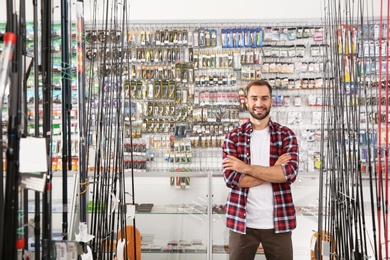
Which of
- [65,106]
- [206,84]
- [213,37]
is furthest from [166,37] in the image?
[65,106]

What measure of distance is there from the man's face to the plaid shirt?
0.31 feet

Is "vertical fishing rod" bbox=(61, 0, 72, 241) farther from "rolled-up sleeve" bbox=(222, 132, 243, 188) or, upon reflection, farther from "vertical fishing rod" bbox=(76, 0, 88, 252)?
"rolled-up sleeve" bbox=(222, 132, 243, 188)

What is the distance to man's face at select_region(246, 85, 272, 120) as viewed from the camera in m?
2.55

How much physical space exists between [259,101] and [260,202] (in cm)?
60

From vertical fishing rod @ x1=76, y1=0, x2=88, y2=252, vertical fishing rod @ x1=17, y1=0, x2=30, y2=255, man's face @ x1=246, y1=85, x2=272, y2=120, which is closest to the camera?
vertical fishing rod @ x1=17, y1=0, x2=30, y2=255

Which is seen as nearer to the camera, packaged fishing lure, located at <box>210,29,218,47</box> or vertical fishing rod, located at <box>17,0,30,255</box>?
vertical fishing rod, located at <box>17,0,30,255</box>

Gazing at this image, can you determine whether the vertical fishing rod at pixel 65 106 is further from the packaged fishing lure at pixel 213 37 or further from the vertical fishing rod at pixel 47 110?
the packaged fishing lure at pixel 213 37

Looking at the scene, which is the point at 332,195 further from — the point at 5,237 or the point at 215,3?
the point at 215,3

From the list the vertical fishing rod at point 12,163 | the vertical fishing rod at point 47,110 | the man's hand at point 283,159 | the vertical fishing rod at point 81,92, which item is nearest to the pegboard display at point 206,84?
the man's hand at point 283,159

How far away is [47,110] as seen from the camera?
57.2 inches

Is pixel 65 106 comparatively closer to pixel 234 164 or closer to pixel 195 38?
pixel 234 164

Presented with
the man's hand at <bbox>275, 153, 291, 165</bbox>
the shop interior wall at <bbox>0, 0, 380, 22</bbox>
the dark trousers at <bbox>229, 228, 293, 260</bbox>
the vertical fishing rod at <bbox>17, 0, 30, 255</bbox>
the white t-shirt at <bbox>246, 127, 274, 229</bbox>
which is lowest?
the dark trousers at <bbox>229, 228, 293, 260</bbox>

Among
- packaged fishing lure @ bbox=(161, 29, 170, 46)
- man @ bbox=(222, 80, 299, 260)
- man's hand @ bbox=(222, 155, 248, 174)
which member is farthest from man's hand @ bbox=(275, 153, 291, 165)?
packaged fishing lure @ bbox=(161, 29, 170, 46)

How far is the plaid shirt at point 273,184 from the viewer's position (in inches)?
96.3
